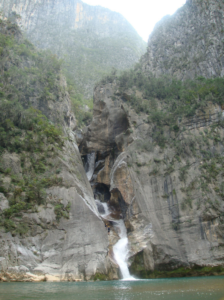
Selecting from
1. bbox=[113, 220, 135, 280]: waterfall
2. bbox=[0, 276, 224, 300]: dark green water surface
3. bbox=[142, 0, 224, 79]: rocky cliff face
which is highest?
bbox=[142, 0, 224, 79]: rocky cliff face

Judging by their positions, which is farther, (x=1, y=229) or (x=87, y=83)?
(x=87, y=83)

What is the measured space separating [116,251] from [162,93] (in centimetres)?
2006

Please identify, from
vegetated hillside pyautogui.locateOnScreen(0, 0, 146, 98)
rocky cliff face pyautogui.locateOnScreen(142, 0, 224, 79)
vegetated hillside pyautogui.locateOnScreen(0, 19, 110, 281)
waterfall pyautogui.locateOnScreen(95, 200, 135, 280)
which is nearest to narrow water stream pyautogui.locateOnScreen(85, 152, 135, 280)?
waterfall pyautogui.locateOnScreen(95, 200, 135, 280)

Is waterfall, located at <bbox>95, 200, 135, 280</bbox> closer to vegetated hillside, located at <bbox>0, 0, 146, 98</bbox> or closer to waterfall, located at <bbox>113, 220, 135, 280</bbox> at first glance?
waterfall, located at <bbox>113, 220, 135, 280</bbox>

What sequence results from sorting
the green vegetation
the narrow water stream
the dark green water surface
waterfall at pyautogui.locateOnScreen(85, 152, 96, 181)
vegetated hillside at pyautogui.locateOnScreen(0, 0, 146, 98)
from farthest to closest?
vegetated hillside at pyautogui.locateOnScreen(0, 0, 146, 98), waterfall at pyautogui.locateOnScreen(85, 152, 96, 181), the narrow water stream, the green vegetation, the dark green water surface

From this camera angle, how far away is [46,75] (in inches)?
1231

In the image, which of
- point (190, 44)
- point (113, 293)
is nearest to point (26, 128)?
point (113, 293)

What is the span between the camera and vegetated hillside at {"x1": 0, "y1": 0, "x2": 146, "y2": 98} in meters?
70.1

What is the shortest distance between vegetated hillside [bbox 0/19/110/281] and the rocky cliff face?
1984 cm

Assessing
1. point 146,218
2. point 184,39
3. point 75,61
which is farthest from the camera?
point 75,61

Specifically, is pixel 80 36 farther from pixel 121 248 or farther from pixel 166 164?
pixel 121 248

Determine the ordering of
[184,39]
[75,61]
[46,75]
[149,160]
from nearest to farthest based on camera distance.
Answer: [149,160] < [46,75] < [184,39] < [75,61]

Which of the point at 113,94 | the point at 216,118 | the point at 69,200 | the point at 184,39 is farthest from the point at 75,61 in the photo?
the point at 69,200

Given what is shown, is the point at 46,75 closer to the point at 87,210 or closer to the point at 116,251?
the point at 87,210
